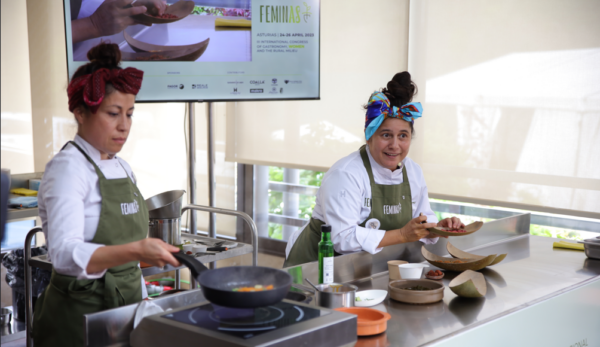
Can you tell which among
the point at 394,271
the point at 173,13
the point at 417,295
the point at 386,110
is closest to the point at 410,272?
the point at 394,271

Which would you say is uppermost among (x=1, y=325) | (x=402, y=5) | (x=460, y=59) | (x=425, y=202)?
(x=402, y=5)

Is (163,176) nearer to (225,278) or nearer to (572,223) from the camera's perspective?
(572,223)

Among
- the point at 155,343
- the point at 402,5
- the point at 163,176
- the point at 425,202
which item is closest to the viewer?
the point at 155,343

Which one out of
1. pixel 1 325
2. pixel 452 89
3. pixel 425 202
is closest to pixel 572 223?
pixel 452 89

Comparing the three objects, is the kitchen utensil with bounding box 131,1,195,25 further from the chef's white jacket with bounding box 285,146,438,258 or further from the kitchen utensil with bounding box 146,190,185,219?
the chef's white jacket with bounding box 285,146,438,258

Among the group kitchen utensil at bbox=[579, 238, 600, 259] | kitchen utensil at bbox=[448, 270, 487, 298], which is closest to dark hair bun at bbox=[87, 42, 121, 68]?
kitchen utensil at bbox=[448, 270, 487, 298]

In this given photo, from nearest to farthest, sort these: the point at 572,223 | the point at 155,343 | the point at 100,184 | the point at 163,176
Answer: the point at 155,343, the point at 100,184, the point at 572,223, the point at 163,176

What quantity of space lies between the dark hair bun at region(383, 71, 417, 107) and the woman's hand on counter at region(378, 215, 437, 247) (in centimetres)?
52

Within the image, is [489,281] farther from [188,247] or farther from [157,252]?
[188,247]

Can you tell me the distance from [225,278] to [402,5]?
3.02 m

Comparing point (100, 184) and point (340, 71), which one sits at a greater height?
point (340, 71)

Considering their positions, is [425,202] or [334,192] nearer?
[334,192]

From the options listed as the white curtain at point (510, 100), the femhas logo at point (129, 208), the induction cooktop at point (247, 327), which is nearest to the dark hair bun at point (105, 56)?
the femhas logo at point (129, 208)

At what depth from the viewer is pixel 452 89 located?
147 inches
